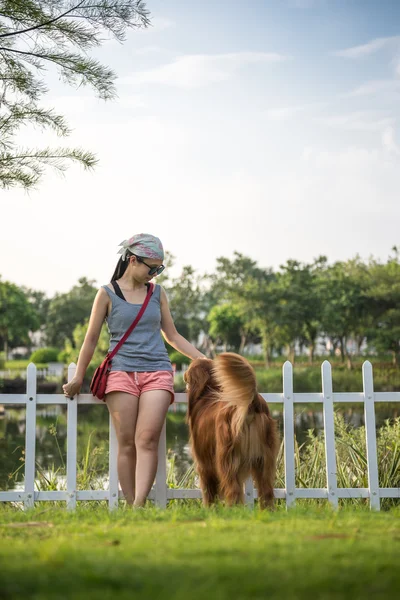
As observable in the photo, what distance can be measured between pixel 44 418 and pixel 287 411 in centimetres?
1973

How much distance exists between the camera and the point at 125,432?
4.62 metres

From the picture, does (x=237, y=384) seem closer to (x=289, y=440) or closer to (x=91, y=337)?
(x=91, y=337)

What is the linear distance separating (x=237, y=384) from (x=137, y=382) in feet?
2.72

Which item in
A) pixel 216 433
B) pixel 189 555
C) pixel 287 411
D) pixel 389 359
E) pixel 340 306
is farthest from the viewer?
A: pixel 389 359

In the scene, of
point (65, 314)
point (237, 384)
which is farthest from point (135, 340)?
point (65, 314)

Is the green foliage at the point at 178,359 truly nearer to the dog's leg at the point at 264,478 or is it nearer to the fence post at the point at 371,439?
the fence post at the point at 371,439

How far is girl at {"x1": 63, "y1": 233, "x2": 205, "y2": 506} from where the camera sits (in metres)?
4.58

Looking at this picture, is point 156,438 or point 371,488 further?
point 371,488

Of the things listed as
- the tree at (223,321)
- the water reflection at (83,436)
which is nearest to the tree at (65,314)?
the tree at (223,321)

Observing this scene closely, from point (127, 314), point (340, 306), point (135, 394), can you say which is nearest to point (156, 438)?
point (135, 394)

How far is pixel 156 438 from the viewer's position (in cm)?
459

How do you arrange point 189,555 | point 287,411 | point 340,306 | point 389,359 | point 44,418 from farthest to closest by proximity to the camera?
point 389,359, point 340,306, point 44,418, point 287,411, point 189,555

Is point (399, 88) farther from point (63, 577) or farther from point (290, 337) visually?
point (290, 337)

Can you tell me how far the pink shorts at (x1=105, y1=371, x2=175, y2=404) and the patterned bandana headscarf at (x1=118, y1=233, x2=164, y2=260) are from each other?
0.86m
